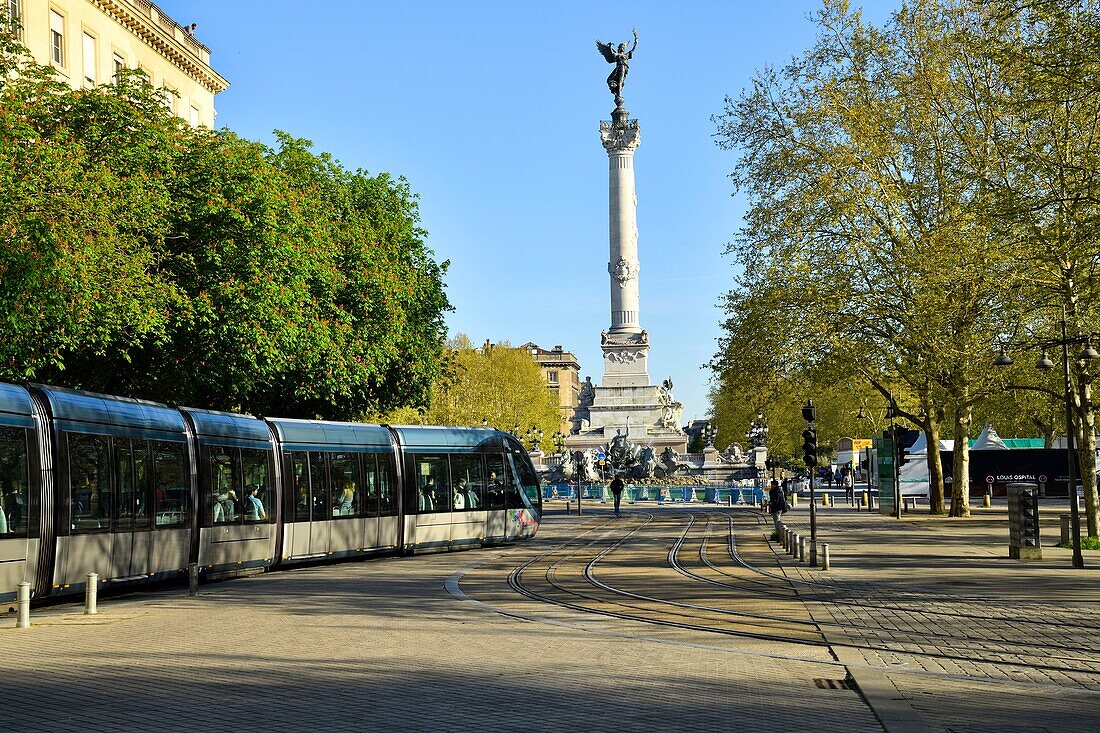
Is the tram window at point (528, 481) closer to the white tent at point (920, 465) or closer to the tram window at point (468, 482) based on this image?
the tram window at point (468, 482)

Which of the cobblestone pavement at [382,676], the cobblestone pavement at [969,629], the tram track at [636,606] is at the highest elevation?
the cobblestone pavement at [382,676]

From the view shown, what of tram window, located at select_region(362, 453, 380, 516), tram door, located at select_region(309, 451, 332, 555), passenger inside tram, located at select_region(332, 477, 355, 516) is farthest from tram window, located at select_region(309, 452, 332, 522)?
tram window, located at select_region(362, 453, 380, 516)

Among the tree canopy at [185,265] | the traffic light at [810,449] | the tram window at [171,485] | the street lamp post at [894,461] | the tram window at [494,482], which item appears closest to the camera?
the tram window at [171,485]

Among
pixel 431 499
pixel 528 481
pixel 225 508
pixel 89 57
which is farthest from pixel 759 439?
pixel 225 508

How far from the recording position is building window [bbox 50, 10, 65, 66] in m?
42.7

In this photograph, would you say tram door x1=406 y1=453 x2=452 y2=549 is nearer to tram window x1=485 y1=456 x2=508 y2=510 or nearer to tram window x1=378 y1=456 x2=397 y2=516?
tram window x1=378 y1=456 x2=397 y2=516

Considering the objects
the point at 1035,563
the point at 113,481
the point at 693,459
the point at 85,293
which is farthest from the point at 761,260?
the point at 693,459

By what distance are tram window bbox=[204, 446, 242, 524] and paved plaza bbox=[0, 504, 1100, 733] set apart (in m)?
1.29

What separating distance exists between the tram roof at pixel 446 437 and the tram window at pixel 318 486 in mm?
2841

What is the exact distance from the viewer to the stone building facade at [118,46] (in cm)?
4194

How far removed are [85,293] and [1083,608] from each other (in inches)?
647

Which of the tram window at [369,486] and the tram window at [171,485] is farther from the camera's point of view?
the tram window at [369,486]

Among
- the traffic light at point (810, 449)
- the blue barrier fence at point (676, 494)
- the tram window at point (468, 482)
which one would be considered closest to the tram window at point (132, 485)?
the tram window at point (468, 482)

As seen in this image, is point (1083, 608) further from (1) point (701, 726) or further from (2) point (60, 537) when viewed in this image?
(2) point (60, 537)
